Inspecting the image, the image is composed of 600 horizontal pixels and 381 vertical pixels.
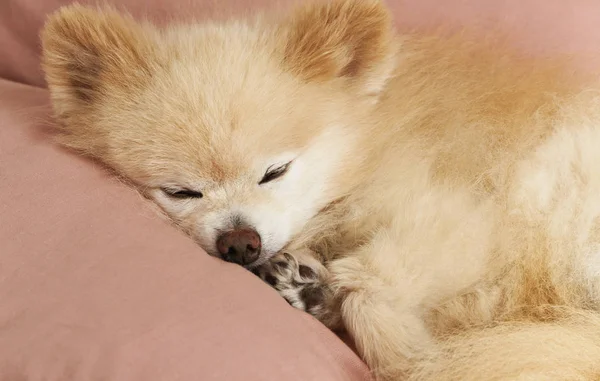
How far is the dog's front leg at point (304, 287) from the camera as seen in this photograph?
4.26 feet

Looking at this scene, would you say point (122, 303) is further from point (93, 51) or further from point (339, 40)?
point (339, 40)

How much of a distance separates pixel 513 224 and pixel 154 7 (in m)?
1.21

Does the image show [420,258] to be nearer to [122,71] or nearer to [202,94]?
[202,94]

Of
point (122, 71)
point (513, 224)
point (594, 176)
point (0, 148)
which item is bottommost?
point (0, 148)

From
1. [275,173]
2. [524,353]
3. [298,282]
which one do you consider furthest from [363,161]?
[524,353]

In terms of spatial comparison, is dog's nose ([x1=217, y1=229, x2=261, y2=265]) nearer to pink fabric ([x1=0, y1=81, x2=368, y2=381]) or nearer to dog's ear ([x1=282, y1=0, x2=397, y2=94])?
pink fabric ([x1=0, y1=81, x2=368, y2=381])

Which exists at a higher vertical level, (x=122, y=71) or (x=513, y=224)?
(x=513, y=224)

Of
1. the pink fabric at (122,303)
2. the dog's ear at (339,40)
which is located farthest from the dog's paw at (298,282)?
the dog's ear at (339,40)

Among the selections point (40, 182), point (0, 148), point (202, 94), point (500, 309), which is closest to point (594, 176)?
point (500, 309)

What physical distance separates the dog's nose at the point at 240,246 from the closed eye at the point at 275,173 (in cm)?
12

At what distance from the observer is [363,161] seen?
1482 millimetres

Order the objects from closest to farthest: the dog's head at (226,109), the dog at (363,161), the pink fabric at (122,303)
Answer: the pink fabric at (122,303)
the dog at (363,161)
the dog's head at (226,109)

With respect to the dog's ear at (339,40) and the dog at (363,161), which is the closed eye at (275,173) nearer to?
the dog at (363,161)

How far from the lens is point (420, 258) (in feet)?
4.16
